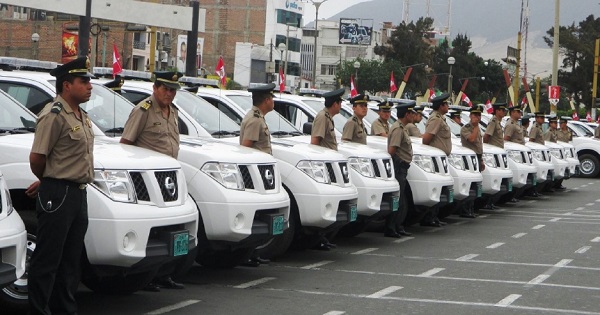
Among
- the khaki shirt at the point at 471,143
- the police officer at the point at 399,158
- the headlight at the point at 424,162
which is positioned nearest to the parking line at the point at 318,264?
the police officer at the point at 399,158

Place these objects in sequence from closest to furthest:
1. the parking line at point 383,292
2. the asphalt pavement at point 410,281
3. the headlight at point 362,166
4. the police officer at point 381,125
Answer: the asphalt pavement at point 410,281 → the parking line at point 383,292 → the headlight at point 362,166 → the police officer at point 381,125

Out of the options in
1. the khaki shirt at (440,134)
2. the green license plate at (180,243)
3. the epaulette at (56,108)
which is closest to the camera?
the epaulette at (56,108)

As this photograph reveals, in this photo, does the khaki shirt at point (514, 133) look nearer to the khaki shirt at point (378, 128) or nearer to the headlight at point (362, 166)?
the khaki shirt at point (378, 128)

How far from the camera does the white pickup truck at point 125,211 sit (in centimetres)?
873

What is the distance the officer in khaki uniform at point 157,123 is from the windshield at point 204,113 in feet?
8.05

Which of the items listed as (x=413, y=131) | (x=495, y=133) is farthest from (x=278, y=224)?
(x=495, y=133)

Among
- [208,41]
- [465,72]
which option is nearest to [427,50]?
[465,72]

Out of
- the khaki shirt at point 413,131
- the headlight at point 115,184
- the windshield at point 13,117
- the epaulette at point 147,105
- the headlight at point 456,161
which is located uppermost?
the epaulette at point 147,105

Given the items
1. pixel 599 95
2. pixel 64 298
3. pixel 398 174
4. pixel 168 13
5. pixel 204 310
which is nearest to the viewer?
pixel 64 298

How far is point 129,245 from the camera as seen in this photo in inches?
346

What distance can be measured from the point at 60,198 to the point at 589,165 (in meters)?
29.9

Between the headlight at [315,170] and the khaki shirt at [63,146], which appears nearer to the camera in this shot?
the khaki shirt at [63,146]

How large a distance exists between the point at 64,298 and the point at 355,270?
4827 millimetres

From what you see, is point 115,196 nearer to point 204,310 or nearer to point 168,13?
point 204,310
